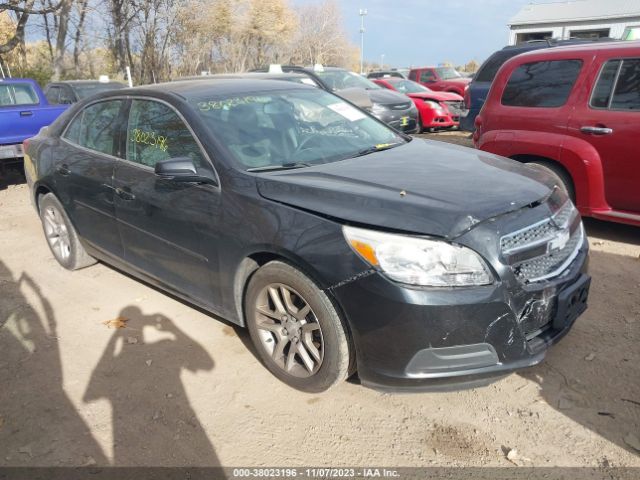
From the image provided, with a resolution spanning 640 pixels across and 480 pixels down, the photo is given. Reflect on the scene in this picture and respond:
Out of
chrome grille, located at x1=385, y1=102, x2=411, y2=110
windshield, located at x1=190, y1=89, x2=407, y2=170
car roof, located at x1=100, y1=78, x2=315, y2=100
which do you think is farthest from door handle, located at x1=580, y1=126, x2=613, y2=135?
chrome grille, located at x1=385, y1=102, x2=411, y2=110

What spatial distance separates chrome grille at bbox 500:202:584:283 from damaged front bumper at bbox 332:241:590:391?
77mm

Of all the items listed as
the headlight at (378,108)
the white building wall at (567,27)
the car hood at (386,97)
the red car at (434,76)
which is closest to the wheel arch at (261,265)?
the headlight at (378,108)

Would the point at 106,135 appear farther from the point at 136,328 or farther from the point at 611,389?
the point at 611,389

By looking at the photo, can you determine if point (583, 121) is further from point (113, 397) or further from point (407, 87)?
point (407, 87)

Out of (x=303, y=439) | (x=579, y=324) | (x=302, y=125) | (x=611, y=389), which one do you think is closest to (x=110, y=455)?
(x=303, y=439)

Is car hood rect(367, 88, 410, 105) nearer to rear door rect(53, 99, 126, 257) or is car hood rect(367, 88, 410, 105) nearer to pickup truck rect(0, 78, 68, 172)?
pickup truck rect(0, 78, 68, 172)

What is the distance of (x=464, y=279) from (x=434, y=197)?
0.45m

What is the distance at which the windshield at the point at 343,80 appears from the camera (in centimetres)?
1106

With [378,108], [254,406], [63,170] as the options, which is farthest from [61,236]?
[378,108]

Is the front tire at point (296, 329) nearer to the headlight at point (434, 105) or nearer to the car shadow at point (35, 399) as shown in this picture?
the car shadow at point (35, 399)

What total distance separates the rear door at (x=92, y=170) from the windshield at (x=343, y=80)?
290 inches

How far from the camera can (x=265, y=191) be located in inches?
111

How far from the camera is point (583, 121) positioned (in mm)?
4711

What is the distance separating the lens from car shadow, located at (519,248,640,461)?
2602 mm
